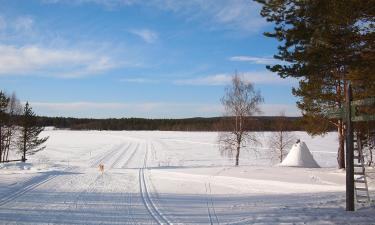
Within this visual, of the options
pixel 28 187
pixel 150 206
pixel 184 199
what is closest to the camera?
pixel 150 206

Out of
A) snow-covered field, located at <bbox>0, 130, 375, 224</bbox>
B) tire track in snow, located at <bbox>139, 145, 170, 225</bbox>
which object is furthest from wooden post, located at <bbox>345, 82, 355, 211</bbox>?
tire track in snow, located at <bbox>139, 145, 170, 225</bbox>

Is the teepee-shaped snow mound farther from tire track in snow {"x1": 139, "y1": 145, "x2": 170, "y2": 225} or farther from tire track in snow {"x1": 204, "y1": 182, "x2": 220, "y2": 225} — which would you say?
tire track in snow {"x1": 139, "y1": 145, "x2": 170, "y2": 225}

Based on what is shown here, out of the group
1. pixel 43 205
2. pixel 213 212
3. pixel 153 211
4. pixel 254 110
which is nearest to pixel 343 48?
pixel 213 212

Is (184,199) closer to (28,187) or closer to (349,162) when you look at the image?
(349,162)

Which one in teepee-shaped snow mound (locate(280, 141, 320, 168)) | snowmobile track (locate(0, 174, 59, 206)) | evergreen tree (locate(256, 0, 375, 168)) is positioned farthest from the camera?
teepee-shaped snow mound (locate(280, 141, 320, 168))

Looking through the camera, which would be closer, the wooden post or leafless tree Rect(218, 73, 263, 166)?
the wooden post

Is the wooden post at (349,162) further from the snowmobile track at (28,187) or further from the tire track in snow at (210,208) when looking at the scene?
the snowmobile track at (28,187)

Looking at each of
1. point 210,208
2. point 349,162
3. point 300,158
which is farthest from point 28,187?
point 300,158

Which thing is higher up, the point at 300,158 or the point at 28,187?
the point at 300,158

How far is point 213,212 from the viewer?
12.2 m

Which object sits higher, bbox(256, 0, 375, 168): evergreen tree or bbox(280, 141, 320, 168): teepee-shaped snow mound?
bbox(256, 0, 375, 168): evergreen tree

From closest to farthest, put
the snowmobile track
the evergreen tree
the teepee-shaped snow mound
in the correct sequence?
the evergreen tree
the snowmobile track
the teepee-shaped snow mound

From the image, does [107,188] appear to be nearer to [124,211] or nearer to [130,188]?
[130,188]

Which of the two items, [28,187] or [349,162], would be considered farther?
[28,187]
